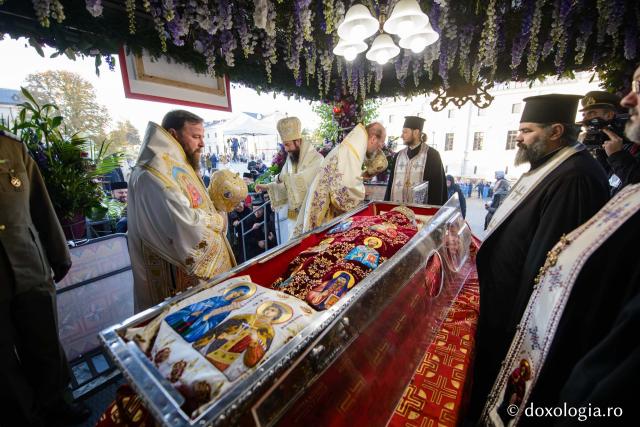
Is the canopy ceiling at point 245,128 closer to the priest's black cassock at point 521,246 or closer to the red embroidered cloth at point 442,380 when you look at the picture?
the priest's black cassock at point 521,246

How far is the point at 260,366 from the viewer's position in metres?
0.80

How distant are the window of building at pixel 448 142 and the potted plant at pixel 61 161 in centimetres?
2552

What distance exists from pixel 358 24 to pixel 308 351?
3.15 m

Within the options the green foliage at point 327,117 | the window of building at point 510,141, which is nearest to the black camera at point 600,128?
Result: the green foliage at point 327,117

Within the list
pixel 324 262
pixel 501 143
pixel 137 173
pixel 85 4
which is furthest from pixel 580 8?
pixel 501 143

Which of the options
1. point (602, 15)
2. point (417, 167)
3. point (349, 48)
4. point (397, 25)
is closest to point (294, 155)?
point (349, 48)

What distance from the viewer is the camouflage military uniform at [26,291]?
1729 mm

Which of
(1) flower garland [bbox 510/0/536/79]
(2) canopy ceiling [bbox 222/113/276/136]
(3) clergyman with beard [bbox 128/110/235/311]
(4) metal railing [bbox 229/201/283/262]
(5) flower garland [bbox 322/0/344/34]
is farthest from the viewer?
(2) canopy ceiling [bbox 222/113/276/136]

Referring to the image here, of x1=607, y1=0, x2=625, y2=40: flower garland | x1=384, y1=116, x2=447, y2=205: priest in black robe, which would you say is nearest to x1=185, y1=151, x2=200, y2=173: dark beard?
x1=384, y1=116, x2=447, y2=205: priest in black robe

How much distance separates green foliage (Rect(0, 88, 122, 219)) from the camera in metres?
2.23

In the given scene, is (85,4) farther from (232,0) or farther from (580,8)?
(580,8)

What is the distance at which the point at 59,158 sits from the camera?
233 centimetres

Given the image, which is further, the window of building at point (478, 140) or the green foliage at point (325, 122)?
the window of building at point (478, 140)

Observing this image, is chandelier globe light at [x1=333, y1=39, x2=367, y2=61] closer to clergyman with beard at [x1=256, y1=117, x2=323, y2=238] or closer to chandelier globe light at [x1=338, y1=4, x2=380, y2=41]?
chandelier globe light at [x1=338, y1=4, x2=380, y2=41]
